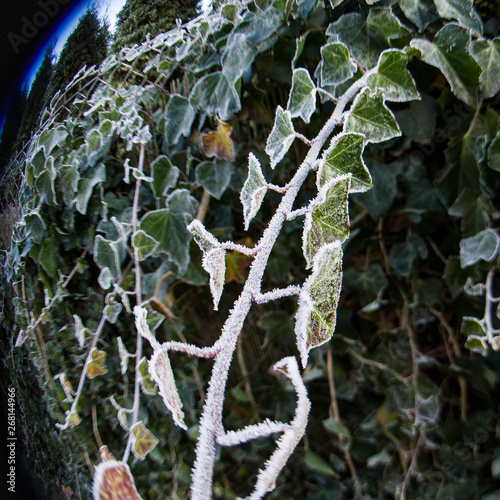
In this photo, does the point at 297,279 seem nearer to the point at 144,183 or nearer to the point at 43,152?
the point at 144,183

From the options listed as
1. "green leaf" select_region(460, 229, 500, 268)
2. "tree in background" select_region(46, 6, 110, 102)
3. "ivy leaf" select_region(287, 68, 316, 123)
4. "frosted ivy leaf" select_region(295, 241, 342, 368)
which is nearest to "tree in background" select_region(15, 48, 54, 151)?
"tree in background" select_region(46, 6, 110, 102)

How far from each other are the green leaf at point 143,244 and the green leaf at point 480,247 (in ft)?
1.06

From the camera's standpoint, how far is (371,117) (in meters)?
0.34

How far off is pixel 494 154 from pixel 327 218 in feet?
0.81

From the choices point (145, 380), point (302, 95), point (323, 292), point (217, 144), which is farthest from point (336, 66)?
point (145, 380)

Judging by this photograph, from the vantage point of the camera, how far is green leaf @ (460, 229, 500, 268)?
1.43 feet

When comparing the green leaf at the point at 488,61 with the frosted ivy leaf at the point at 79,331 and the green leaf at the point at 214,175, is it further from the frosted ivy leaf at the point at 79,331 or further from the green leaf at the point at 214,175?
the frosted ivy leaf at the point at 79,331

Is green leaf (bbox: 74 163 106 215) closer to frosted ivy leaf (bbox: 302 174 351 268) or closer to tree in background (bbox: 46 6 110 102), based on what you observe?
tree in background (bbox: 46 6 110 102)

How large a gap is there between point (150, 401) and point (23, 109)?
36cm

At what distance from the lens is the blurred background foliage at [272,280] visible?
17.5 inches

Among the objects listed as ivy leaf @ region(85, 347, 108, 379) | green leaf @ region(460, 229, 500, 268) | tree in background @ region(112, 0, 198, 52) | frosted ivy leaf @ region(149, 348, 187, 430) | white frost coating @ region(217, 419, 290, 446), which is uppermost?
tree in background @ region(112, 0, 198, 52)

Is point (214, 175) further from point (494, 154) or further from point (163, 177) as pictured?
point (494, 154)

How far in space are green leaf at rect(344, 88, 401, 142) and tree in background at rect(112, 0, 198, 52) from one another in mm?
206

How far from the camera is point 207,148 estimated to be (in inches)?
19.4
